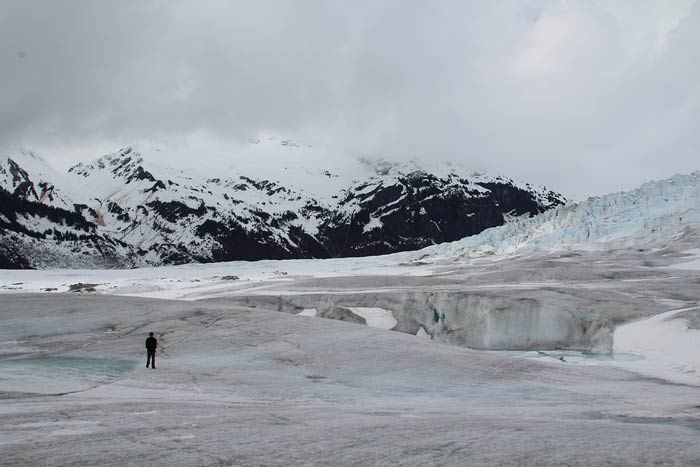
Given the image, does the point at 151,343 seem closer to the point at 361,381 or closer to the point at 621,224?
the point at 361,381

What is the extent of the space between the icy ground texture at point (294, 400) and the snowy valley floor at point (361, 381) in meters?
0.06

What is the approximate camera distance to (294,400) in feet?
53.3

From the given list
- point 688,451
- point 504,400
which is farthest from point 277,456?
point 504,400

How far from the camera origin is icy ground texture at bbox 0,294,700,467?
9727 millimetres

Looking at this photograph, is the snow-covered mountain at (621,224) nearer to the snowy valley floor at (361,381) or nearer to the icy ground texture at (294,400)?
the snowy valley floor at (361,381)

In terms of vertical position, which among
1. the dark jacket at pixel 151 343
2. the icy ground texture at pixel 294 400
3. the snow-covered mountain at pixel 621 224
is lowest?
the icy ground texture at pixel 294 400

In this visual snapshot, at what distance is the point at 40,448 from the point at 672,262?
65513 mm

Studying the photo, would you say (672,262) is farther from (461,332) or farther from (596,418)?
(596,418)

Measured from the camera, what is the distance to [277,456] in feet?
30.6

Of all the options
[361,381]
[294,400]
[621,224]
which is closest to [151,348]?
[294,400]

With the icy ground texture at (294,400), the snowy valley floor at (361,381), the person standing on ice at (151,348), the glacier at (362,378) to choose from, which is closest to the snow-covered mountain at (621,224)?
the glacier at (362,378)

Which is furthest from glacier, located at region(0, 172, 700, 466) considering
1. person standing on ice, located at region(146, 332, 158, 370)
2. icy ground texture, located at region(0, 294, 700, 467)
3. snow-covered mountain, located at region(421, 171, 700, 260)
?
snow-covered mountain, located at region(421, 171, 700, 260)

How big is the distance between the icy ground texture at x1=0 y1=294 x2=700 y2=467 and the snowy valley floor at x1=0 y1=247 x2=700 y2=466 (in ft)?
0.20

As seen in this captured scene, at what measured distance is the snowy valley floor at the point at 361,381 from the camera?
9.95 metres
